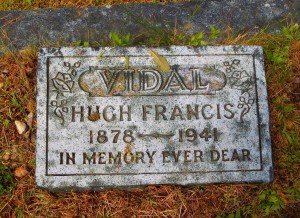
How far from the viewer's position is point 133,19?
2.84m

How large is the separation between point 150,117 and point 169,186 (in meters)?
0.45

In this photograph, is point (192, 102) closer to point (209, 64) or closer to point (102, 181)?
point (209, 64)

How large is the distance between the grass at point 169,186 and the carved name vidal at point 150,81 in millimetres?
306

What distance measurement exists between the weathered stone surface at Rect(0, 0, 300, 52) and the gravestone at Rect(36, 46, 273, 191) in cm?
34

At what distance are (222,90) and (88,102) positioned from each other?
85 cm

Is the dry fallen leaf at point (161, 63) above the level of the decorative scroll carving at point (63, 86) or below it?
above

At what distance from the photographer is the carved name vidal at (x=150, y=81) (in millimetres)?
2453

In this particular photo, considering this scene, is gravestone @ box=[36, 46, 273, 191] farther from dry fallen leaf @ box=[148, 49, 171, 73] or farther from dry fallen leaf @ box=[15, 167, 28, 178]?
dry fallen leaf @ box=[15, 167, 28, 178]

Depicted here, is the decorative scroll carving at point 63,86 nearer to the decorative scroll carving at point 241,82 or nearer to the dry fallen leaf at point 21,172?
the dry fallen leaf at point 21,172

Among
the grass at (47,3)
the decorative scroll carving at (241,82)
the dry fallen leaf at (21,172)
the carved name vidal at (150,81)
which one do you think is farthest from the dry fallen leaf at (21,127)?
the decorative scroll carving at (241,82)

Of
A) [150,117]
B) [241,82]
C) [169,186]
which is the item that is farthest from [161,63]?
[169,186]

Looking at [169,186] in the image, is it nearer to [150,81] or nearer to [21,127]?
[150,81]

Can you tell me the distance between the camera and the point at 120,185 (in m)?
2.36

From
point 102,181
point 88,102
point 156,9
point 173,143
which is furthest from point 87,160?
point 156,9
